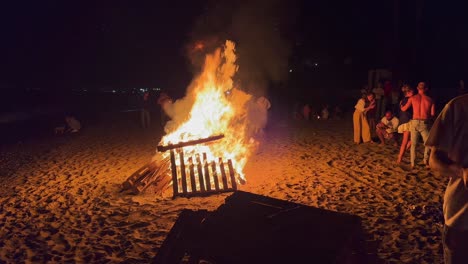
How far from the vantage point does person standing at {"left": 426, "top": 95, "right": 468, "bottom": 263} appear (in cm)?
224

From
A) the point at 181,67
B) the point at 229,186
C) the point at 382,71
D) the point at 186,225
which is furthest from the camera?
the point at 181,67

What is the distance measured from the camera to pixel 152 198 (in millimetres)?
7363

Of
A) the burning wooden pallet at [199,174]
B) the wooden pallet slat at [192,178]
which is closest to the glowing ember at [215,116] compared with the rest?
the burning wooden pallet at [199,174]

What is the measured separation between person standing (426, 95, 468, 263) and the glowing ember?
6397 mm

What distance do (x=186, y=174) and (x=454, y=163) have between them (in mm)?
6381

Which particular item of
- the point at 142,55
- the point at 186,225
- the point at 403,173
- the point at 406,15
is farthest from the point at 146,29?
the point at 186,225

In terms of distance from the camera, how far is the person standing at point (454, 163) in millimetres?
2238

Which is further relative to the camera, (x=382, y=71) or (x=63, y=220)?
(x=382, y=71)

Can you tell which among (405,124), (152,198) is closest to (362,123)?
(405,124)

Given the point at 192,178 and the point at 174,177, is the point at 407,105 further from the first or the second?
the point at 174,177

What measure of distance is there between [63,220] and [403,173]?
7.24 metres

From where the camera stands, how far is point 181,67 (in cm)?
3638

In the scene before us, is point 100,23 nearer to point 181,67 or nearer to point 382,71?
point 181,67

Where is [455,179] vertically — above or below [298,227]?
above
